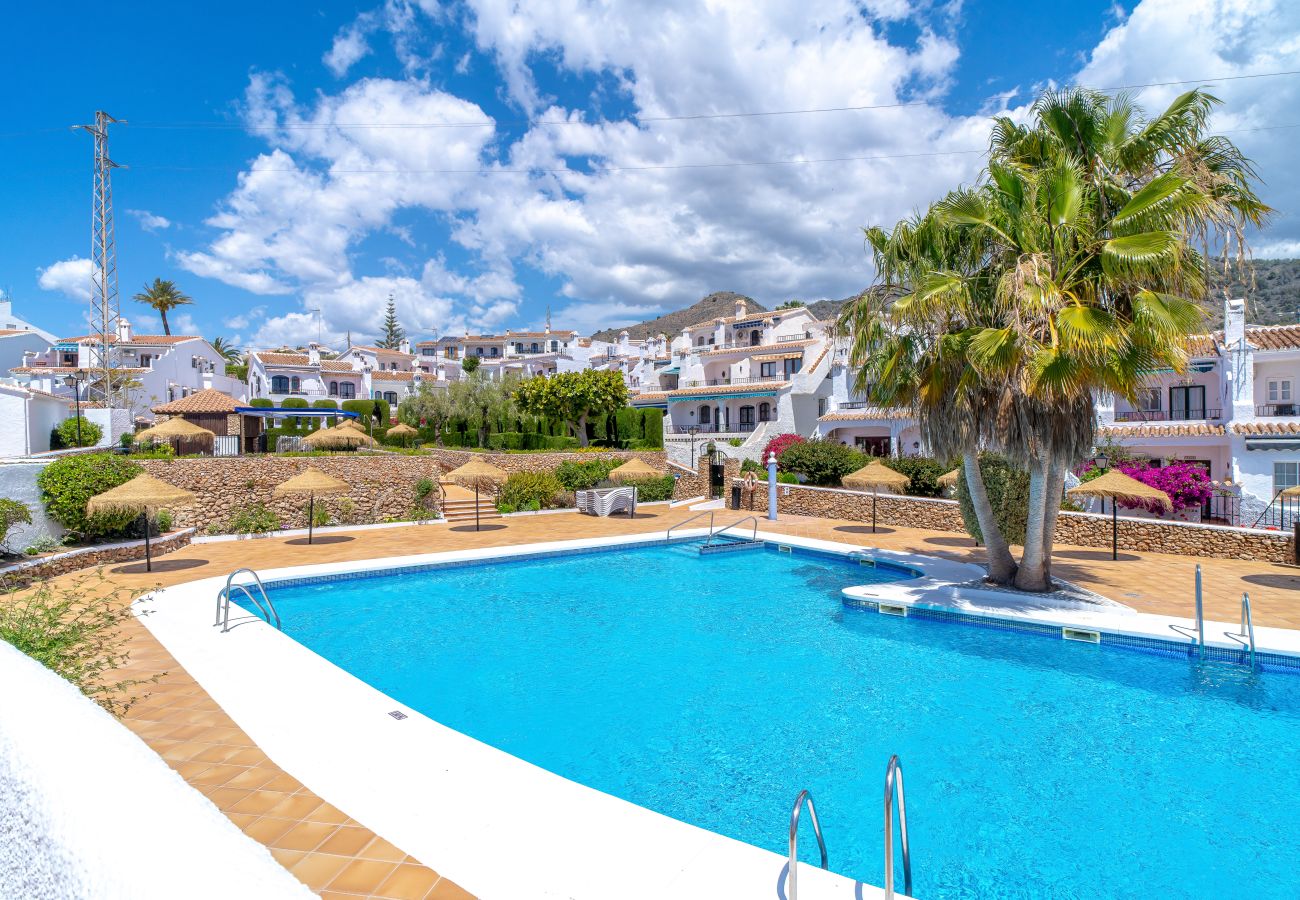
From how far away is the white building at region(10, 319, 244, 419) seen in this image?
44875 millimetres

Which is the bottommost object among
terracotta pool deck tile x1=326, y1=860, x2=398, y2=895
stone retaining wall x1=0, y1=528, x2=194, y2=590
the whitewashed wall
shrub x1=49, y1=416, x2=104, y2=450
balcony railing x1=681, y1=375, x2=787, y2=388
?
terracotta pool deck tile x1=326, y1=860, x2=398, y2=895

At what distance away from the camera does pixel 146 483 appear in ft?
50.5

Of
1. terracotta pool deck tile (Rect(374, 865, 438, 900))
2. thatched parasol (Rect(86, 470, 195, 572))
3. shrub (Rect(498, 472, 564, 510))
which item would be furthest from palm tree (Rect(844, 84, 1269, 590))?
shrub (Rect(498, 472, 564, 510))

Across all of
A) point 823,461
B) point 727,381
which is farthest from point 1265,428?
point 727,381

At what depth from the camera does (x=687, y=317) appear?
12950 centimetres

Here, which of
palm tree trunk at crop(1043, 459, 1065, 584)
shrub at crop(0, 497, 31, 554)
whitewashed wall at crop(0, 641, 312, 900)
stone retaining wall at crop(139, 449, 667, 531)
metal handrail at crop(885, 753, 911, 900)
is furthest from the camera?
stone retaining wall at crop(139, 449, 667, 531)

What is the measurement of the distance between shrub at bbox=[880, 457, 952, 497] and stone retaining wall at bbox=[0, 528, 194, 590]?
74.9ft

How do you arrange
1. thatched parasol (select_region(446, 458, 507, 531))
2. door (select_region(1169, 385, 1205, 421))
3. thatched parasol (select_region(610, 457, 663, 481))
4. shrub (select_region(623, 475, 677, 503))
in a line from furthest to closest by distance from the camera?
1. shrub (select_region(623, 475, 677, 503))
2. door (select_region(1169, 385, 1205, 421))
3. thatched parasol (select_region(610, 457, 663, 481))
4. thatched parasol (select_region(446, 458, 507, 531))

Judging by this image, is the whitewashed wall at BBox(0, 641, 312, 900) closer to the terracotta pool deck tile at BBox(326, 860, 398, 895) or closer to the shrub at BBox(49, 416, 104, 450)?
the terracotta pool deck tile at BBox(326, 860, 398, 895)

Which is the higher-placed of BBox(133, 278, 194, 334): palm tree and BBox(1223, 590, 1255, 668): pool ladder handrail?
BBox(133, 278, 194, 334): palm tree

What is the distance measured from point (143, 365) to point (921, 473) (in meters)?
53.6

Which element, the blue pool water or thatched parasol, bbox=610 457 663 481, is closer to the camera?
the blue pool water

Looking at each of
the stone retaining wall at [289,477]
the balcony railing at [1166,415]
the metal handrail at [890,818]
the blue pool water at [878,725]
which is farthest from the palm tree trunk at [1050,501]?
the stone retaining wall at [289,477]

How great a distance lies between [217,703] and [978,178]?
1342cm
